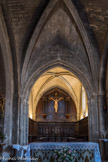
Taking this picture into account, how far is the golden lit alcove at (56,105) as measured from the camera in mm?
21375

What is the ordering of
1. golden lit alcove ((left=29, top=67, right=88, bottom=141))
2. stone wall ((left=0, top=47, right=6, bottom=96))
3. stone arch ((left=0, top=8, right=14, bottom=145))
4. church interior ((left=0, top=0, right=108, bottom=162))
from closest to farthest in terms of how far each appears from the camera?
stone arch ((left=0, top=8, right=14, bottom=145)) < church interior ((left=0, top=0, right=108, bottom=162)) < stone wall ((left=0, top=47, right=6, bottom=96)) < golden lit alcove ((left=29, top=67, right=88, bottom=141))

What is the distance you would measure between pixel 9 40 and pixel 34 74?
11.1 feet

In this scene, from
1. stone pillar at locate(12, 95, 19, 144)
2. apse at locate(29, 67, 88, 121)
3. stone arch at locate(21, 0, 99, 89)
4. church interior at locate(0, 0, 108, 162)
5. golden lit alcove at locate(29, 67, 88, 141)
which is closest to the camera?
church interior at locate(0, 0, 108, 162)

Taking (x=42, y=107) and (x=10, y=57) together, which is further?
(x=42, y=107)

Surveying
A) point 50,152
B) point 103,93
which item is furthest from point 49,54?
point 50,152

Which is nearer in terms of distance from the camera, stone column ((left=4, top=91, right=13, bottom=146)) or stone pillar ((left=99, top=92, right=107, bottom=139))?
stone column ((left=4, top=91, right=13, bottom=146))

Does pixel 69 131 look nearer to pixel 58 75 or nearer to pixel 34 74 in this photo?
pixel 58 75

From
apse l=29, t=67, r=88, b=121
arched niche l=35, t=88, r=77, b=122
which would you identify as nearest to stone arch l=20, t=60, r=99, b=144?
apse l=29, t=67, r=88, b=121

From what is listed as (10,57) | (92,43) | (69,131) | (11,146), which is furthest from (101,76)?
(69,131)

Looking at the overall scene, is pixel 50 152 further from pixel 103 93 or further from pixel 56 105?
pixel 56 105

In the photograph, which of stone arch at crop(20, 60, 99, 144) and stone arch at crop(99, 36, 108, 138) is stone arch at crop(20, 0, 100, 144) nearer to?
→ stone arch at crop(20, 60, 99, 144)

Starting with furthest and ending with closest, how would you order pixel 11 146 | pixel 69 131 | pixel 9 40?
pixel 69 131, pixel 9 40, pixel 11 146

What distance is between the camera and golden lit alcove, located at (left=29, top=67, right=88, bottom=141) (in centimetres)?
2138

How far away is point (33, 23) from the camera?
12.4 metres
